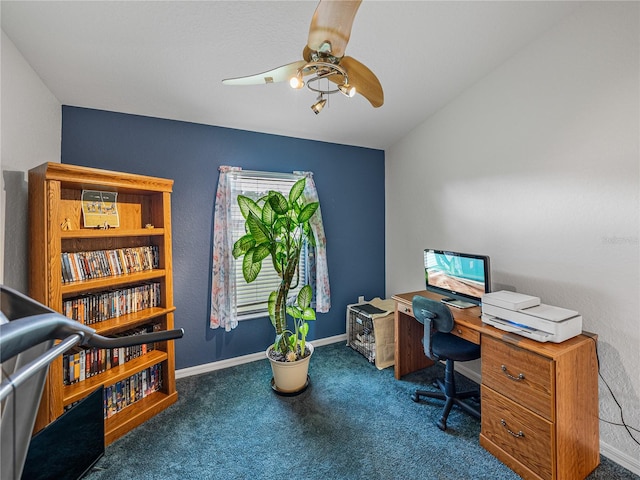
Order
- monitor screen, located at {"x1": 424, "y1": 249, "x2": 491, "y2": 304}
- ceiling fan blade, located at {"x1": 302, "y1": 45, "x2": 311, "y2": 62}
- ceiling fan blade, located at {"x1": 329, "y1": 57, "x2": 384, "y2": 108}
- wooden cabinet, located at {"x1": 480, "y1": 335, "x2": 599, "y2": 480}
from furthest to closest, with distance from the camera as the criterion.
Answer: monitor screen, located at {"x1": 424, "y1": 249, "x2": 491, "y2": 304}
wooden cabinet, located at {"x1": 480, "y1": 335, "x2": 599, "y2": 480}
ceiling fan blade, located at {"x1": 329, "y1": 57, "x2": 384, "y2": 108}
ceiling fan blade, located at {"x1": 302, "y1": 45, "x2": 311, "y2": 62}

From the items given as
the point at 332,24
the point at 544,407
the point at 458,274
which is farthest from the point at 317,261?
the point at 332,24

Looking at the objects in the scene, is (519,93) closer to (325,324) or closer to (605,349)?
(605,349)

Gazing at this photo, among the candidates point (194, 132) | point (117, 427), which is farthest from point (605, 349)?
point (194, 132)

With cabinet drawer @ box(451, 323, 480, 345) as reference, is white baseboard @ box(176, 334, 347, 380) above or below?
below

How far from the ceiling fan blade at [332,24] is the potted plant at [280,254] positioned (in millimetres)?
1274

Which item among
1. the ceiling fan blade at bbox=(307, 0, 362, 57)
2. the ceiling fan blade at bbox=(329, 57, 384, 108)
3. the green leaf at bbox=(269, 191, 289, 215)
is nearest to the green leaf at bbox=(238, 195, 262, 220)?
the green leaf at bbox=(269, 191, 289, 215)

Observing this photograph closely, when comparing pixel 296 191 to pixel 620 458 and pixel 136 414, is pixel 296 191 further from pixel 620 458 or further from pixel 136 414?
pixel 620 458

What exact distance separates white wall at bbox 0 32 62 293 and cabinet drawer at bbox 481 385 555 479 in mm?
2907

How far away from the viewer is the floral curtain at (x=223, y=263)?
2686 millimetres

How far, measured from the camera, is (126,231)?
2.04m

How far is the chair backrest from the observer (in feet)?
6.40

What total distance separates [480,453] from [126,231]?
2.76 meters

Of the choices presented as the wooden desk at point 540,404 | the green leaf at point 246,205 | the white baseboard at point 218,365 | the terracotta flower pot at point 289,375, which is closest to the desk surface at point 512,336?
the wooden desk at point 540,404

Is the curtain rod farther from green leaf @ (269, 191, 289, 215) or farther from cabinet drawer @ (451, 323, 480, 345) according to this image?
cabinet drawer @ (451, 323, 480, 345)
